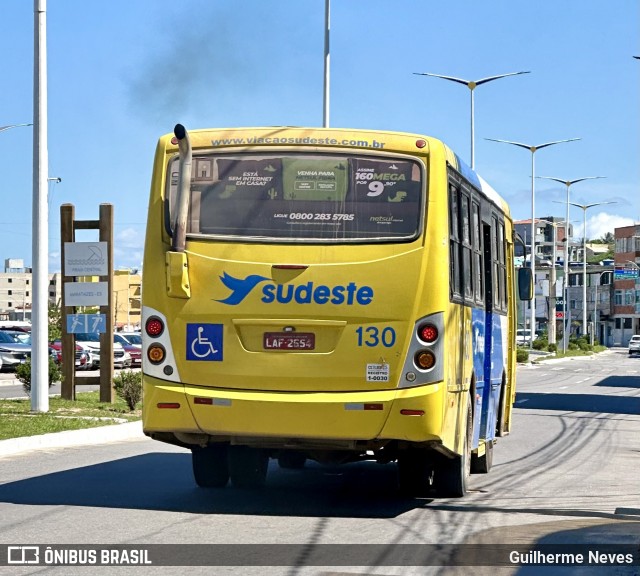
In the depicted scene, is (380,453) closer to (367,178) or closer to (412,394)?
(412,394)

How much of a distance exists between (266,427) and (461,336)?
2169 mm

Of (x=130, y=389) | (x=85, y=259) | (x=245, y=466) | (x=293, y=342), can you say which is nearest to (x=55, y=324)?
(x=85, y=259)

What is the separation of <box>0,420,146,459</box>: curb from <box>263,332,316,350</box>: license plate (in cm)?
652

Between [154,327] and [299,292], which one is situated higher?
[299,292]

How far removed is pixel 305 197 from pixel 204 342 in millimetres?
1493

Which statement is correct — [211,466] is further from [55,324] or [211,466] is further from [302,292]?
[55,324]

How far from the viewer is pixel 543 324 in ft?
650

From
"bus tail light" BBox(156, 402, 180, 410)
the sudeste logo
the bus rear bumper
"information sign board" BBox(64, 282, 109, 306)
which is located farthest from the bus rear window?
"information sign board" BBox(64, 282, 109, 306)

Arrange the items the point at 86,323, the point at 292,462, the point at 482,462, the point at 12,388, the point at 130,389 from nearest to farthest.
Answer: the point at 292,462
the point at 482,462
the point at 130,389
the point at 86,323
the point at 12,388

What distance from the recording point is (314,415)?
36.2 feet

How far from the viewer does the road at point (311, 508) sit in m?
9.61

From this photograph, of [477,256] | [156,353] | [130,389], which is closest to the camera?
[156,353]

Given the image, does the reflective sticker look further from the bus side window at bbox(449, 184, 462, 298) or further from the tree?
the tree

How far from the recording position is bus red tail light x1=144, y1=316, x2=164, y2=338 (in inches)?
448
